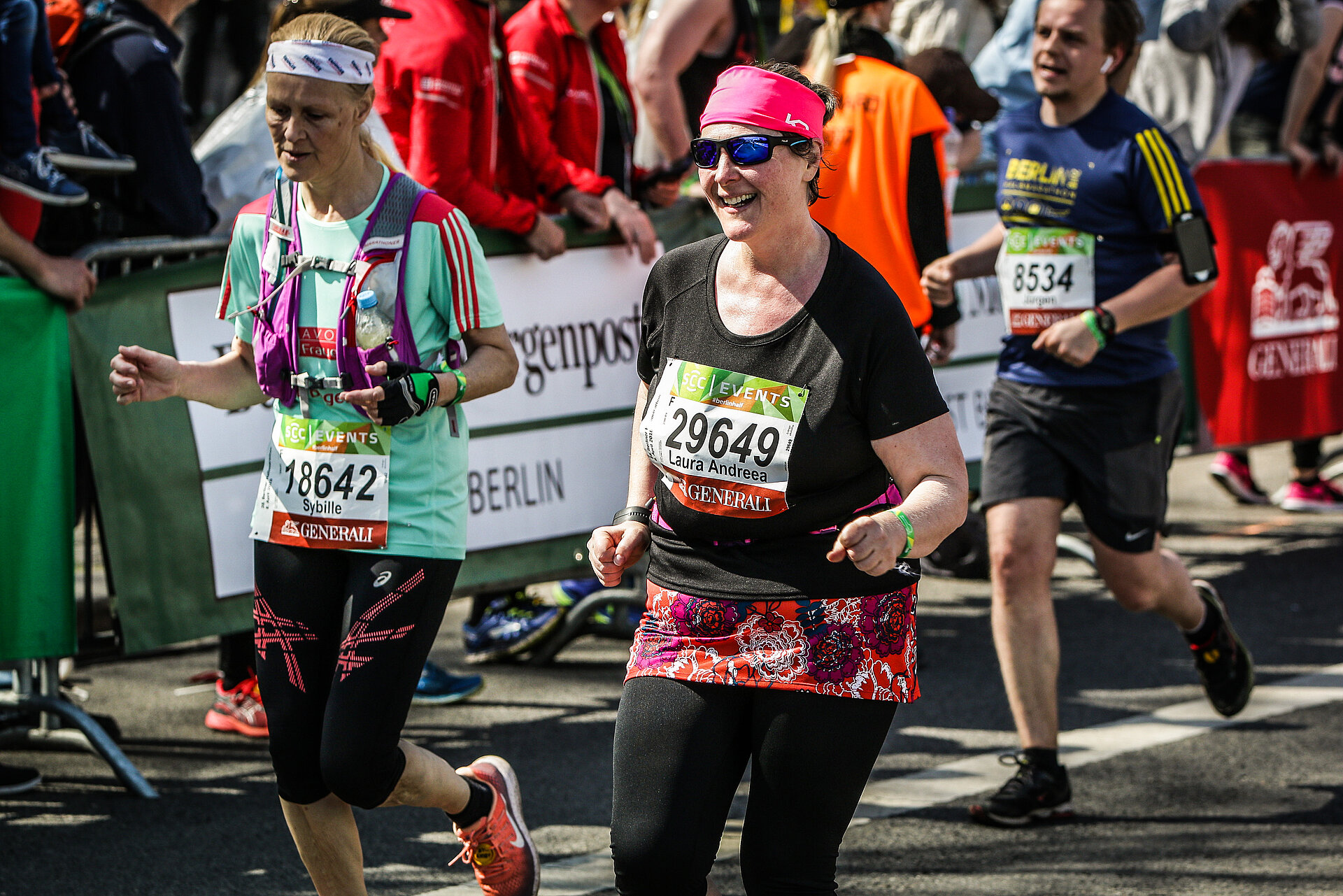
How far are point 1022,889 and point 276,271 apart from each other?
240 cm

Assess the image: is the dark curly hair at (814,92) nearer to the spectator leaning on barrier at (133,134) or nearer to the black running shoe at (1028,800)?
the black running shoe at (1028,800)

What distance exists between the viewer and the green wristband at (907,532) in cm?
284

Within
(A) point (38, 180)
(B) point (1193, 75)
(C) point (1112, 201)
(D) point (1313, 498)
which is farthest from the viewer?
(D) point (1313, 498)

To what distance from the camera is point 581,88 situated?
6.49m

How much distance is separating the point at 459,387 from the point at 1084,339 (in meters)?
1.97

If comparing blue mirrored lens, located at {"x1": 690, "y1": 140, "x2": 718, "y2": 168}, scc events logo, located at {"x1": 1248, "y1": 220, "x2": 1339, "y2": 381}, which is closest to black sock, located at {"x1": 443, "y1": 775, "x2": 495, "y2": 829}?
blue mirrored lens, located at {"x1": 690, "y1": 140, "x2": 718, "y2": 168}

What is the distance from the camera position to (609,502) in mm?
6621

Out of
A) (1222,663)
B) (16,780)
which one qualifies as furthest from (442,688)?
(1222,663)

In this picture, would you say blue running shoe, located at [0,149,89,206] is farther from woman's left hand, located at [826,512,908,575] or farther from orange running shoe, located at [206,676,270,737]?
woman's left hand, located at [826,512,908,575]

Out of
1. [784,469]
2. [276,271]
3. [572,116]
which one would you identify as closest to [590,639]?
[572,116]

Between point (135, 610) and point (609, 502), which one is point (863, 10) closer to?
point (609, 502)

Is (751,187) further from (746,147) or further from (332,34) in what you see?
(332,34)

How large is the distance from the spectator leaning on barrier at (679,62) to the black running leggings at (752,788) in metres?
4.00

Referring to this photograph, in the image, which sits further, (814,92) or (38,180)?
(38,180)
